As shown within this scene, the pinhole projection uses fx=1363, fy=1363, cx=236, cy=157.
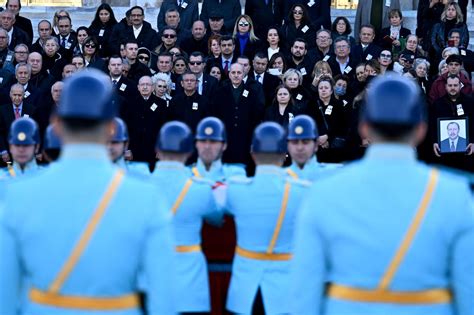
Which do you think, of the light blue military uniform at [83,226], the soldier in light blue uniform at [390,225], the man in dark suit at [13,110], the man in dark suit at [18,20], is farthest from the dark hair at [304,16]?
the light blue military uniform at [83,226]

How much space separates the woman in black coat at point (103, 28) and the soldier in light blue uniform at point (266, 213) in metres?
8.91

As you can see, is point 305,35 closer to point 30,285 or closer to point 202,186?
point 202,186

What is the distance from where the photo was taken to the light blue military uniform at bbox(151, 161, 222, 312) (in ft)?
29.1

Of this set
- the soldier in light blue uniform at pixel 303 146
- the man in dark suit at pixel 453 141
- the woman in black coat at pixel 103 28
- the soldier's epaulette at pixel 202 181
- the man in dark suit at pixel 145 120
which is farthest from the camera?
the woman in black coat at pixel 103 28

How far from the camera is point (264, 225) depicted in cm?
878

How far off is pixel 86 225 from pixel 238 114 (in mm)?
10011

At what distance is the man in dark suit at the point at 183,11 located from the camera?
18.6 m

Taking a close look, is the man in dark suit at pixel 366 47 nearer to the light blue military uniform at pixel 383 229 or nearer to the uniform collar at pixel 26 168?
the uniform collar at pixel 26 168

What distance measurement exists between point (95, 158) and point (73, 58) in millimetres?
11559

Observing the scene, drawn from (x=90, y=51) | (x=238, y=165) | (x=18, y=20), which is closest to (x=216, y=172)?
(x=238, y=165)

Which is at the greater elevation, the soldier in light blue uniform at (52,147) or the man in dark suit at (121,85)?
the man in dark suit at (121,85)

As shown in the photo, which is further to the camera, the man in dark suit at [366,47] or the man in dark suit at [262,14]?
the man in dark suit at [262,14]

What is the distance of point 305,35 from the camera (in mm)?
17625

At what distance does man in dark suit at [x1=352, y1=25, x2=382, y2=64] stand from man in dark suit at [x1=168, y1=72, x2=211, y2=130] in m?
2.56
